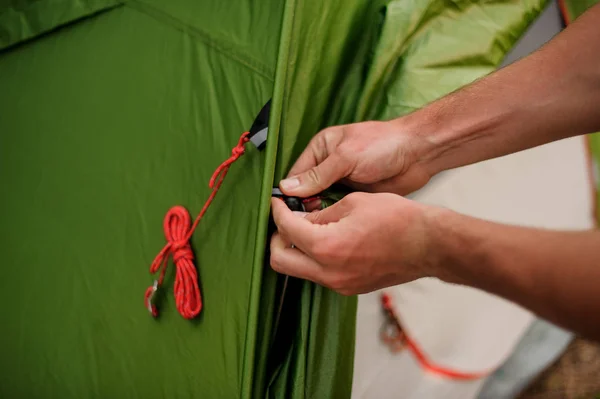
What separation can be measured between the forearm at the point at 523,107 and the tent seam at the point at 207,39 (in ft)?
0.74

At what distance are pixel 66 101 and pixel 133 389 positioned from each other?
499mm

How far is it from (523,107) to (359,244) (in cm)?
30

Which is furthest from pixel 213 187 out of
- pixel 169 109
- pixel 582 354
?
pixel 582 354

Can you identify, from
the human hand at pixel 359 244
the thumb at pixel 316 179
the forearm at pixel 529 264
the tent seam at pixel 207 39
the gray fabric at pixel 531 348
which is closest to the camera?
the forearm at pixel 529 264

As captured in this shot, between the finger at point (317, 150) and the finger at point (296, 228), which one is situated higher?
the finger at point (317, 150)

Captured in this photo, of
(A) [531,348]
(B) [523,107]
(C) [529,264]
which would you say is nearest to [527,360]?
(A) [531,348]

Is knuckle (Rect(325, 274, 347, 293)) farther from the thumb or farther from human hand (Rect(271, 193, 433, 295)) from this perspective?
the thumb

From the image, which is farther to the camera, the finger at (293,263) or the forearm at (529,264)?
the finger at (293,263)

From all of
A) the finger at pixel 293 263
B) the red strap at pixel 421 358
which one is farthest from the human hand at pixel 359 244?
the red strap at pixel 421 358

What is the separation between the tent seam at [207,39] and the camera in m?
0.75

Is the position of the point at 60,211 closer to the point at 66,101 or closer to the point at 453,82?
the point at 66,101

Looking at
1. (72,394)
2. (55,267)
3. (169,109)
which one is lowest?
(72,394)

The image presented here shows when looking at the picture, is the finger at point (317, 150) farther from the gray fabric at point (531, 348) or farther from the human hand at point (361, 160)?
the gray fabric at point (531, 348)

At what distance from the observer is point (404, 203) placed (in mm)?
520
